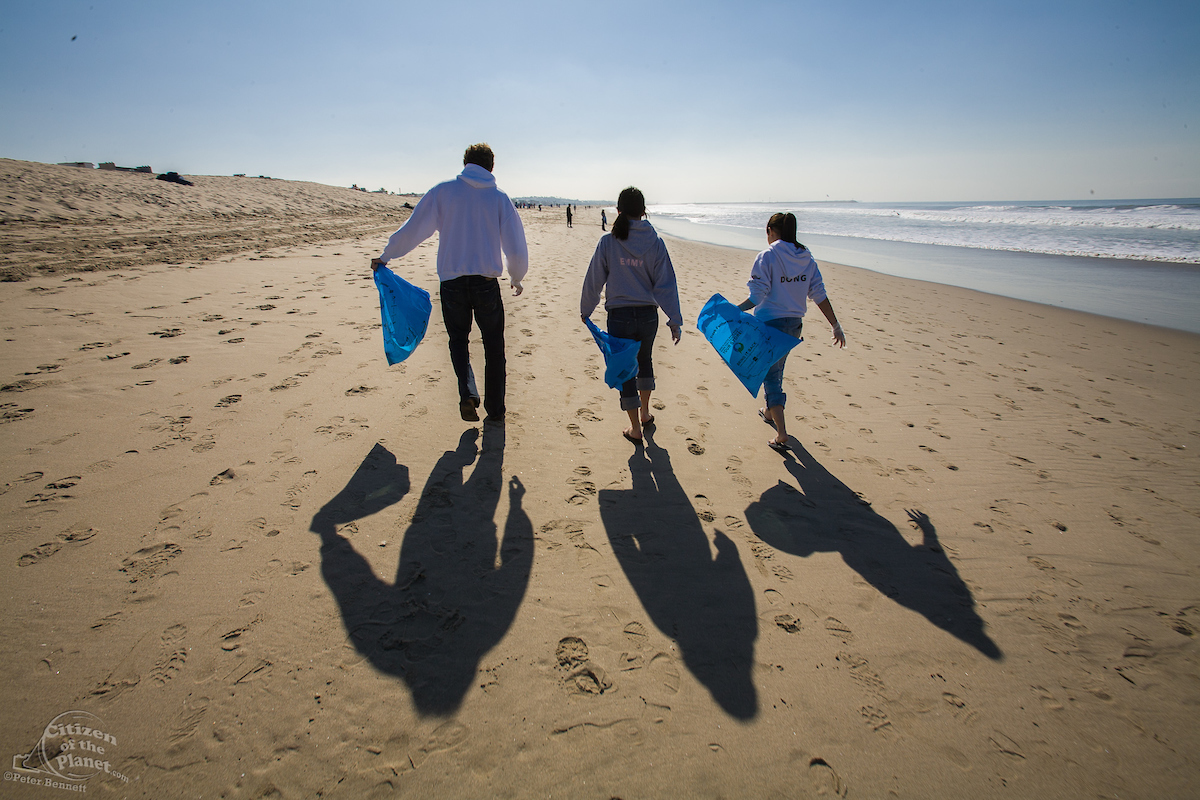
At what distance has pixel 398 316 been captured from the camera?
3975 millimetres

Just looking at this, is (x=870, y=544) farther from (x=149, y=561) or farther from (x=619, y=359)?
(x=149, y=561)

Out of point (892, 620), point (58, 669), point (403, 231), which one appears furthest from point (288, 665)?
point (403, 231)

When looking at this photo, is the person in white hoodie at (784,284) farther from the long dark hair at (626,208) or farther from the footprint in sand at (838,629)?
the footprint in sand at (838,629)

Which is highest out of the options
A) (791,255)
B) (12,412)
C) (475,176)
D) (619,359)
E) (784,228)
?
(475,176)

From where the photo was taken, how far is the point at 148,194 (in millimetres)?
20156

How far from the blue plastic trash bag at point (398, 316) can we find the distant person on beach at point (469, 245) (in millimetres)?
243

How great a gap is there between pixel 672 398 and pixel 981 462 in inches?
105

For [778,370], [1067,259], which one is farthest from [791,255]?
[1067,259]

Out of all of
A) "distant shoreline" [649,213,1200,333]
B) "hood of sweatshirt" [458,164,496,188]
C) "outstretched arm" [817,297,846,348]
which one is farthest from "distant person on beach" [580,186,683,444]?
"distant shoreline" [649,213,1200,333]

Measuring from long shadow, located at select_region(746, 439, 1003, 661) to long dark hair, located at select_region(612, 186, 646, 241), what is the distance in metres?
2.19

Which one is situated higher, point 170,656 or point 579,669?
point 170,656

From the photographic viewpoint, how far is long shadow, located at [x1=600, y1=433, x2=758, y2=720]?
1.98m

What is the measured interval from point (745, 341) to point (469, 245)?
2.30 m

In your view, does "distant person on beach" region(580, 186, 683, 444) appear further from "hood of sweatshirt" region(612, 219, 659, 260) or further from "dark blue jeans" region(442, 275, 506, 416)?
"dark blue jeans" region(442, 275, 506, 416)
